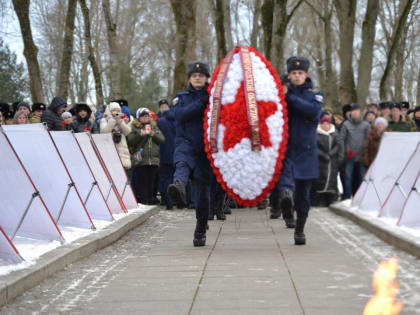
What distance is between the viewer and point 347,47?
26766 mm

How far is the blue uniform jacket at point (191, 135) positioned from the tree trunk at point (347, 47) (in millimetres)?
16600

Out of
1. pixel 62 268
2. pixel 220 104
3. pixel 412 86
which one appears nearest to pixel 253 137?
pixel 220 104

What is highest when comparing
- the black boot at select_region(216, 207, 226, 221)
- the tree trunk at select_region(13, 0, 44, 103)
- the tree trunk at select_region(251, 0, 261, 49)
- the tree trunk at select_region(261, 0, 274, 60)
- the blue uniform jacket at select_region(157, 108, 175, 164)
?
the tree trunk at select_region(251, 0, 261, 49)

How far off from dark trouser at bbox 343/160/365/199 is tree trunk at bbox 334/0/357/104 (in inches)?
299

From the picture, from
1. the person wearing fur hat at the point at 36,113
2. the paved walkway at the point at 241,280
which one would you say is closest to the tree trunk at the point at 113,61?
the person wearing fur hat at the point at 36,113

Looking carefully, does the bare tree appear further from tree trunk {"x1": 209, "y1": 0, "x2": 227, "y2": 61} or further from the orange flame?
the orange flame

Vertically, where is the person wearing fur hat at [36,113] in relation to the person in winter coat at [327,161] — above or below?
above

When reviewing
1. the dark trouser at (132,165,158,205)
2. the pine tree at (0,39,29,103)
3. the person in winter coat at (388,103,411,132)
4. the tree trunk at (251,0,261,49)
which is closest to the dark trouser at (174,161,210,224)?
the dark trouser at (132,165,158,205)

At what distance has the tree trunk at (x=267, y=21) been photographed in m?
28.9

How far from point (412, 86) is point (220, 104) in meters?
65.7

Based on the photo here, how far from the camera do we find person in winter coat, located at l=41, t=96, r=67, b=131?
14.6 meters

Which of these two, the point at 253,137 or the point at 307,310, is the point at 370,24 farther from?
the point at 307,310

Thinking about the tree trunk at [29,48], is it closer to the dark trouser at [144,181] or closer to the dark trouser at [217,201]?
the dark trouser at [144,181]

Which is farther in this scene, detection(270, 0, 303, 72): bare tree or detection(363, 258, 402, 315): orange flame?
detection(270, 0, 303, 72): bare tree
